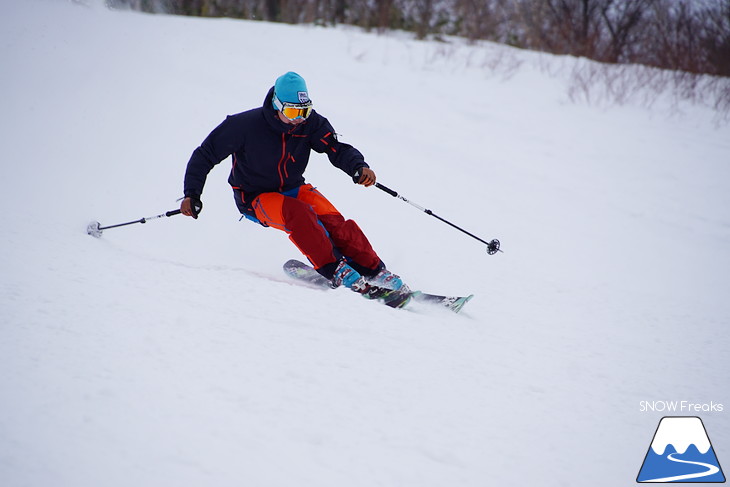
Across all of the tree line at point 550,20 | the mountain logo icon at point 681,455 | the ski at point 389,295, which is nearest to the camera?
the mountain logo icon at point 681,455

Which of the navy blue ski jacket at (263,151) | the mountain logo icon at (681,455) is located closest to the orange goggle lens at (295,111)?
the navy blue ski jacket at (263,151)

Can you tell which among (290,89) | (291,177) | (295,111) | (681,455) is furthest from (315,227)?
(681,455)

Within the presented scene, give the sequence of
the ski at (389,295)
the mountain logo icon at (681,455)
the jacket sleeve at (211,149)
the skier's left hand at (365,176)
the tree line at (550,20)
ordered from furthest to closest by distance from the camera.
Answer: the tree line at (550,20) < the skier's left hand at (365,176) < the jacket sleeve at (211,149) < the ski at (389,295) < the mountain logo icon at (681,455)

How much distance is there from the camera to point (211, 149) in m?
3.41

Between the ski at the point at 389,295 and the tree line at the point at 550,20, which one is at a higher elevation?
the tree line at the point at 550,20

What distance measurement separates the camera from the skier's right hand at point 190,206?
3.25 metres

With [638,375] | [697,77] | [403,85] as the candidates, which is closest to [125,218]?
[638,375]

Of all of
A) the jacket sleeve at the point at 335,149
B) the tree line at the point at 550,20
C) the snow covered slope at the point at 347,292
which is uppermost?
the tree line at the point at 550,20

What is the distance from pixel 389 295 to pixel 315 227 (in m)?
0.63

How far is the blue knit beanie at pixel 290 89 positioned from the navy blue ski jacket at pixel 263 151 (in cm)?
13

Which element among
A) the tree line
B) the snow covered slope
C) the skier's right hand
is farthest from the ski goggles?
the tree line

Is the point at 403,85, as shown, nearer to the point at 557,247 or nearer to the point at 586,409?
the point at 557,247

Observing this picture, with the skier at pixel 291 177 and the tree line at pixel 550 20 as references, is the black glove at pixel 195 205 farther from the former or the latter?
the tree line at pixel 550 20

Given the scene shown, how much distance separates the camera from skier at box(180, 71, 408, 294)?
3248mm
